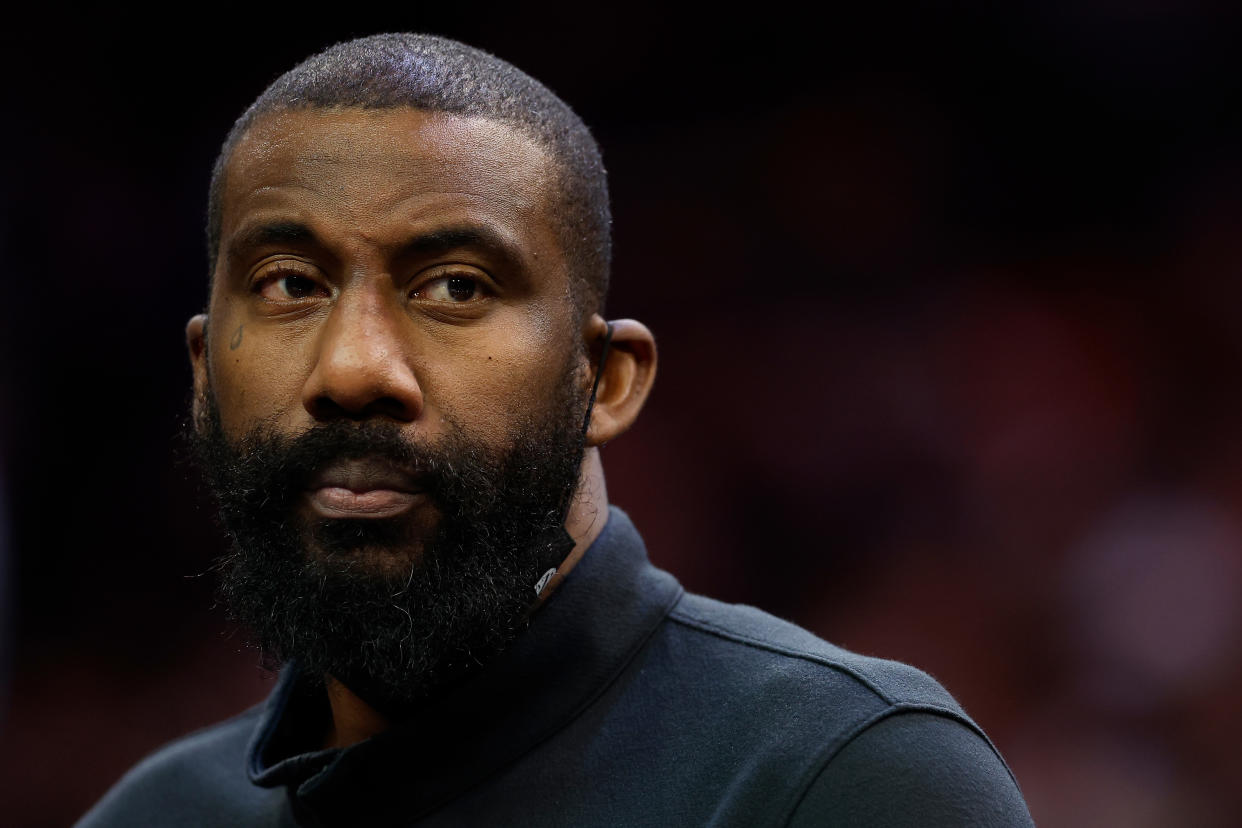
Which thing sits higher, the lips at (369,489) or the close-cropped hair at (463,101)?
the close-cropped hair at (463,101)

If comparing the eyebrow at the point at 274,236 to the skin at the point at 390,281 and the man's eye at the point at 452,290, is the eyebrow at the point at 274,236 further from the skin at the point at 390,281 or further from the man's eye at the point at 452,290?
the man's eye at the point at 452,290

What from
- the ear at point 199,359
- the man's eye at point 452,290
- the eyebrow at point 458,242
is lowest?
the ear at point 199,359

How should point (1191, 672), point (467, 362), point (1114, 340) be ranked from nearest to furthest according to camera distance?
point (467, 362)
point (1191, 672)
point (1114, 340)

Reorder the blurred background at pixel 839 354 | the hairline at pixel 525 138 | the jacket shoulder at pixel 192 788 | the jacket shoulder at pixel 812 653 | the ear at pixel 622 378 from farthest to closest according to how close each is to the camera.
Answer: the blurred background at pixel 839 354 < the jacket shoulder at pixel 192 788 < the ear at pixel 622 378 < the hairline at pixel 525 138 < the jacket shoulder at pixel 812 653

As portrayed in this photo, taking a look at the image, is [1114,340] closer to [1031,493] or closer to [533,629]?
[1031,493]

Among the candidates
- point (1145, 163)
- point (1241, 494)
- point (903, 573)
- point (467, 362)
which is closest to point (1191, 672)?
point (1241, 494)

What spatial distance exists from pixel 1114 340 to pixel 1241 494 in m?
0.55

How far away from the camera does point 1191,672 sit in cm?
378

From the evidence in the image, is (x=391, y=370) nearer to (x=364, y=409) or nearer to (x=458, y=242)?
(x=364, y=409)

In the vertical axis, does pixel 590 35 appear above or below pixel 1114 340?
above

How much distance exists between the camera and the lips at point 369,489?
1742 millimetres

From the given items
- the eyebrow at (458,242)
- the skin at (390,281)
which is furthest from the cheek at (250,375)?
the eyebrow at (458,242)

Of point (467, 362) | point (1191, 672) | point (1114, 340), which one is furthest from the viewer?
point (1114, 340)

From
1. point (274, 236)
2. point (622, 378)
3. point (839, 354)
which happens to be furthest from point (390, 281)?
point (839, 354)
